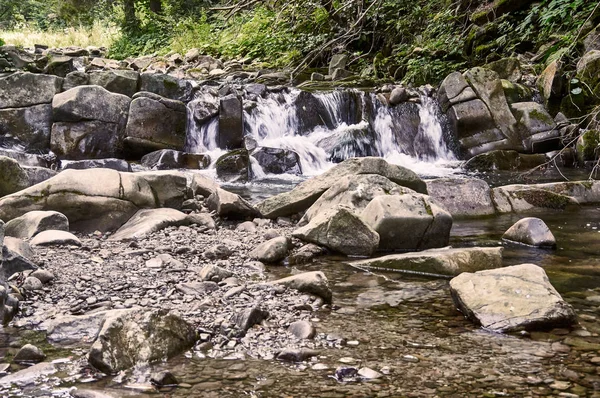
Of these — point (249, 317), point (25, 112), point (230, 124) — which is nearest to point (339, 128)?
point (230, 124)

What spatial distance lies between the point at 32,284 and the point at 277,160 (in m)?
6.96

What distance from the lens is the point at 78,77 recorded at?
1184 cm

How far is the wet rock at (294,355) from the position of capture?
9.53 ft

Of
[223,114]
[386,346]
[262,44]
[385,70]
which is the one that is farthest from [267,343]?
[262,44]

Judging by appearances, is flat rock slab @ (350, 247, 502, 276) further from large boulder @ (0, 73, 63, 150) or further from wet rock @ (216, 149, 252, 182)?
large boulder @ (0, 73, 63, 150)

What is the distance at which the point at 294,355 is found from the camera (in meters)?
2.91

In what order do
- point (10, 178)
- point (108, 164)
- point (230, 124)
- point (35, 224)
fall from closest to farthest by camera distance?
1. point (35, 224)
2. point (10, 178)
3. point (108, 164)
4. point (230, 124)

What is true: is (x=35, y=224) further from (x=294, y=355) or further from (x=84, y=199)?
(x=294, y=355)

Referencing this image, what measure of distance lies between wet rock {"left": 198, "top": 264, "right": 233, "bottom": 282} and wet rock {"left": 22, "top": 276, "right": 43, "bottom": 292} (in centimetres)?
105

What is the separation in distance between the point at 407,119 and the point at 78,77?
675 cm

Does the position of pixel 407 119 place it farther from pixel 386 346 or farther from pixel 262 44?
pixel 386 346

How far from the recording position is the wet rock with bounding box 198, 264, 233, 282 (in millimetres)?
4148

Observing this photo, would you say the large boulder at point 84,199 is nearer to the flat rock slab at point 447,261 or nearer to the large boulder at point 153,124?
the flat rock slab at point 447,261

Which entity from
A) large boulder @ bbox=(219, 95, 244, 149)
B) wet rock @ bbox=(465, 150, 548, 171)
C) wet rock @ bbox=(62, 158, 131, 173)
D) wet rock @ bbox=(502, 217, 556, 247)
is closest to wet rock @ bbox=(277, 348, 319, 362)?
Result: wet rock @ bbox=(502, 217, 556, 247)
